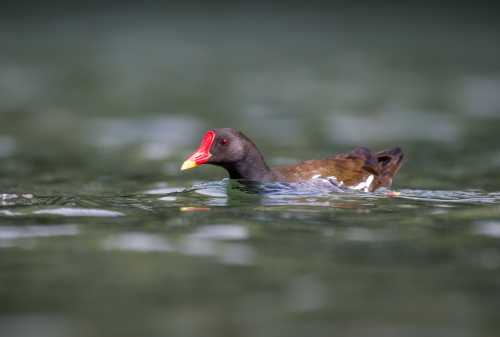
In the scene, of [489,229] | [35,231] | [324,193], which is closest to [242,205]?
[324,193]

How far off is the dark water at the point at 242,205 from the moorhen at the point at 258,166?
9.9 inches

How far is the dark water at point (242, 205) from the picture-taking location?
5363mm

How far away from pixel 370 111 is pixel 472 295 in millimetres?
12393

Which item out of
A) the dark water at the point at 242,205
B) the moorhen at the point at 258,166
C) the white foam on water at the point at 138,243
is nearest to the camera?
the dark water at the point at 242,205

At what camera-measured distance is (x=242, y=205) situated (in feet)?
27.8

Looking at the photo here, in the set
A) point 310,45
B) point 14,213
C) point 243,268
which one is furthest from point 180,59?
point 243,268

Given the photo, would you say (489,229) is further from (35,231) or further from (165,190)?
(165,190)

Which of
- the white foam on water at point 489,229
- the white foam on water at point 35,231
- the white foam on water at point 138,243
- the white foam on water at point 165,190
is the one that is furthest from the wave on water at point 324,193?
the white foam on water at point 35,231

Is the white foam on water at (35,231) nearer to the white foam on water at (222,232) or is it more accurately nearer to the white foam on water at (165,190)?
the white foam on water at (222,232)

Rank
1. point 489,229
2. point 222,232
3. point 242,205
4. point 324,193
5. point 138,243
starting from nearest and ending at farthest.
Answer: point 138,243, point 222,232, point 489,229, point 242,205, point 324,193

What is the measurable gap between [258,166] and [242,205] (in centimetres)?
122

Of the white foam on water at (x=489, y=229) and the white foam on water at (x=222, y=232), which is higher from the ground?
the white foam on water at (x=222, y=232)

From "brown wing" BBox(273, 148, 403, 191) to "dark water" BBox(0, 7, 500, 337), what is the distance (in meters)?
0.30

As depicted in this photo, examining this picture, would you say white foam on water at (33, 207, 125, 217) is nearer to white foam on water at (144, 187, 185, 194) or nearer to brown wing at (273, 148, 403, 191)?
white foam on water at (144, 187, 185, 194)
